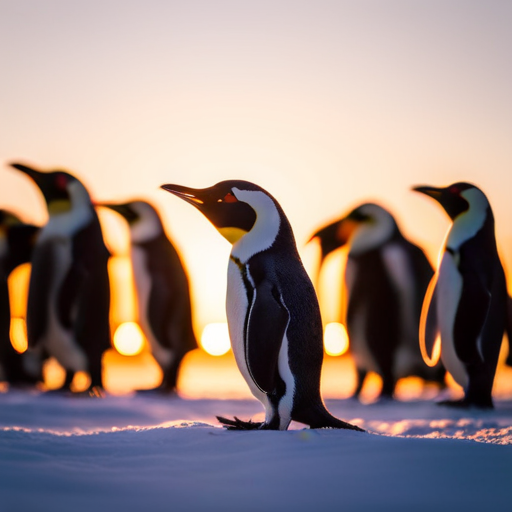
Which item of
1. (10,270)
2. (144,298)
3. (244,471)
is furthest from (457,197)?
(10,270)

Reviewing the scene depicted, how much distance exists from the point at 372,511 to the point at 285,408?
1.32 m

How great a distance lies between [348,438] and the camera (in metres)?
3.34

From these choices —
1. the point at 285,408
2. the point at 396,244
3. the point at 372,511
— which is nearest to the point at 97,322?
the point at 396,244

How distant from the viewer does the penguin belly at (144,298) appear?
29.8ft

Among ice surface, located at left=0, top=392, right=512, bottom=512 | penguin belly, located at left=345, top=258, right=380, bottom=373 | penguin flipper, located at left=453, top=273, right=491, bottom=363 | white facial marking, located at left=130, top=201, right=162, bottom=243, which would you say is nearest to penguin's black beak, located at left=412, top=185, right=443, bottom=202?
penguin flipper, located at left=453, top=273, right=491, bottom=363

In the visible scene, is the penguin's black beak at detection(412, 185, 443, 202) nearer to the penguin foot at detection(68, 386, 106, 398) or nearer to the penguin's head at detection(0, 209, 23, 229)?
the penguin foot at detection(68, 386, 106, 398)

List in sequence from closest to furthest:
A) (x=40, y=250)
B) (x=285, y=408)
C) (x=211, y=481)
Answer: (x=211, y=481), (x=285, y=408), (x=40, y=250)

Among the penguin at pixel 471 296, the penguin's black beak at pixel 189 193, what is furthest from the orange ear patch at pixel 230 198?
the penguin at pixel 471 296

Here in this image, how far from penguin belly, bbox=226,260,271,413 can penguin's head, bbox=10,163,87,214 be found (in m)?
4.56

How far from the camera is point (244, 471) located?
2.92 metres

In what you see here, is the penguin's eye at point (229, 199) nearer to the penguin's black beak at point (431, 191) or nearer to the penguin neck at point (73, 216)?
the penguin's black beak at point (431, 191)

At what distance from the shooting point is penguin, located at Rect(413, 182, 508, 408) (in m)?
6.41

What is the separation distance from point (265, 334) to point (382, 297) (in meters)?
5.02

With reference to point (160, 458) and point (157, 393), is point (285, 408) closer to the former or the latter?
point (160, 458)
